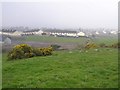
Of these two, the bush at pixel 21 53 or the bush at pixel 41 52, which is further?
the bush at pixel 41 52

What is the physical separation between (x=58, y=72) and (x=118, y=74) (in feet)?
10.8

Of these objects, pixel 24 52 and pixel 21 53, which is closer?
pixel 21 53

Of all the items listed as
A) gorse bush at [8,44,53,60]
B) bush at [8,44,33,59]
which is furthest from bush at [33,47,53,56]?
bush at [8,44,33,59]

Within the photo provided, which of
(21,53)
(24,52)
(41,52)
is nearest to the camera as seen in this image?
(21,53)

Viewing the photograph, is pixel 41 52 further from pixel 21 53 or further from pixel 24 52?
pixel 21 53

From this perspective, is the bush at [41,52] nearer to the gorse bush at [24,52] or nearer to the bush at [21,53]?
the gorse bush at [24,52]

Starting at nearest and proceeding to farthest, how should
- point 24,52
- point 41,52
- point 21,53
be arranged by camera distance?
1. point 21,53
2. point 24,52
3. point 41,52

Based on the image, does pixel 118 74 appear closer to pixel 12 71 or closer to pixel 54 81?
pixel 54 81

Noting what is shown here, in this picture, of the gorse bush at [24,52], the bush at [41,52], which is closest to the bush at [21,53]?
the gorse bush at [24,52]

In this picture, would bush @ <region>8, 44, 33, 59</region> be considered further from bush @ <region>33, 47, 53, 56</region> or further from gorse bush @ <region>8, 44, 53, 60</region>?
bush @ <region>33, 47, 53, 56</region>

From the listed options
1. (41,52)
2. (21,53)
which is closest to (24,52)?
(21,53)

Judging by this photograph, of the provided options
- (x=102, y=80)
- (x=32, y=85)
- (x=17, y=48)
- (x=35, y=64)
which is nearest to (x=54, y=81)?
(x=32, y=85)

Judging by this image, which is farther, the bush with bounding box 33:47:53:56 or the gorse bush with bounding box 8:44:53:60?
the bush with bounding box 33:47:53:56

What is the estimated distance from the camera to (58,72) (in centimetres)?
1474
